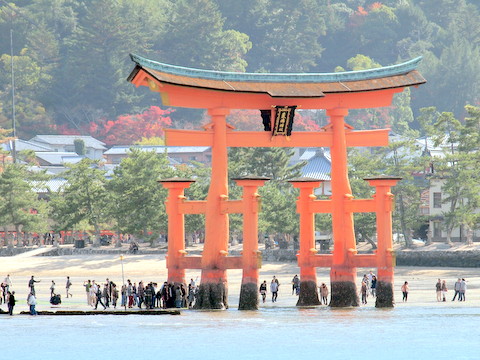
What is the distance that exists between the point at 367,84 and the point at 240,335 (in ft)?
41.8

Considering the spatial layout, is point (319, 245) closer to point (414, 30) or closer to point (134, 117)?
point (134, 117)

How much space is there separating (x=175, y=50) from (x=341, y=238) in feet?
414

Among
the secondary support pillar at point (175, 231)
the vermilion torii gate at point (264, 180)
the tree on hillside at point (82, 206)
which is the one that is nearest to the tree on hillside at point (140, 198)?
the tree on hillside at point (82, 206)

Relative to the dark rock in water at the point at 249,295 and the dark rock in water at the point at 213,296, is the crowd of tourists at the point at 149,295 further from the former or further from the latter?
the dark rock in water at the point at 249,295

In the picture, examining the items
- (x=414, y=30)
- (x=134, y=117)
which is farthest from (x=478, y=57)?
(x=134, y=117)

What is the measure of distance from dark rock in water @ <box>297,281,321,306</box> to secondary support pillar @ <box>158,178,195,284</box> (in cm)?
555

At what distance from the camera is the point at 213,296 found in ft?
188

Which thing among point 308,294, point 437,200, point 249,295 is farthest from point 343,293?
point 437,200

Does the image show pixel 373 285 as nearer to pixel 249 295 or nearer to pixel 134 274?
pixel 249 295

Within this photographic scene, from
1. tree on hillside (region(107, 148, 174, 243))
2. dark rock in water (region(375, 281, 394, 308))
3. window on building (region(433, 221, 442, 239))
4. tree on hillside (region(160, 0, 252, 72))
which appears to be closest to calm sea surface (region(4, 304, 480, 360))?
dark rock in water (region(375, 281, 394, 308))

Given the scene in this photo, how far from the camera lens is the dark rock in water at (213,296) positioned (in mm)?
57312

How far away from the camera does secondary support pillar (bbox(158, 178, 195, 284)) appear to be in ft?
194

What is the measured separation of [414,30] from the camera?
19688 cm

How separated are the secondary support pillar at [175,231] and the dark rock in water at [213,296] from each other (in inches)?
82.2
